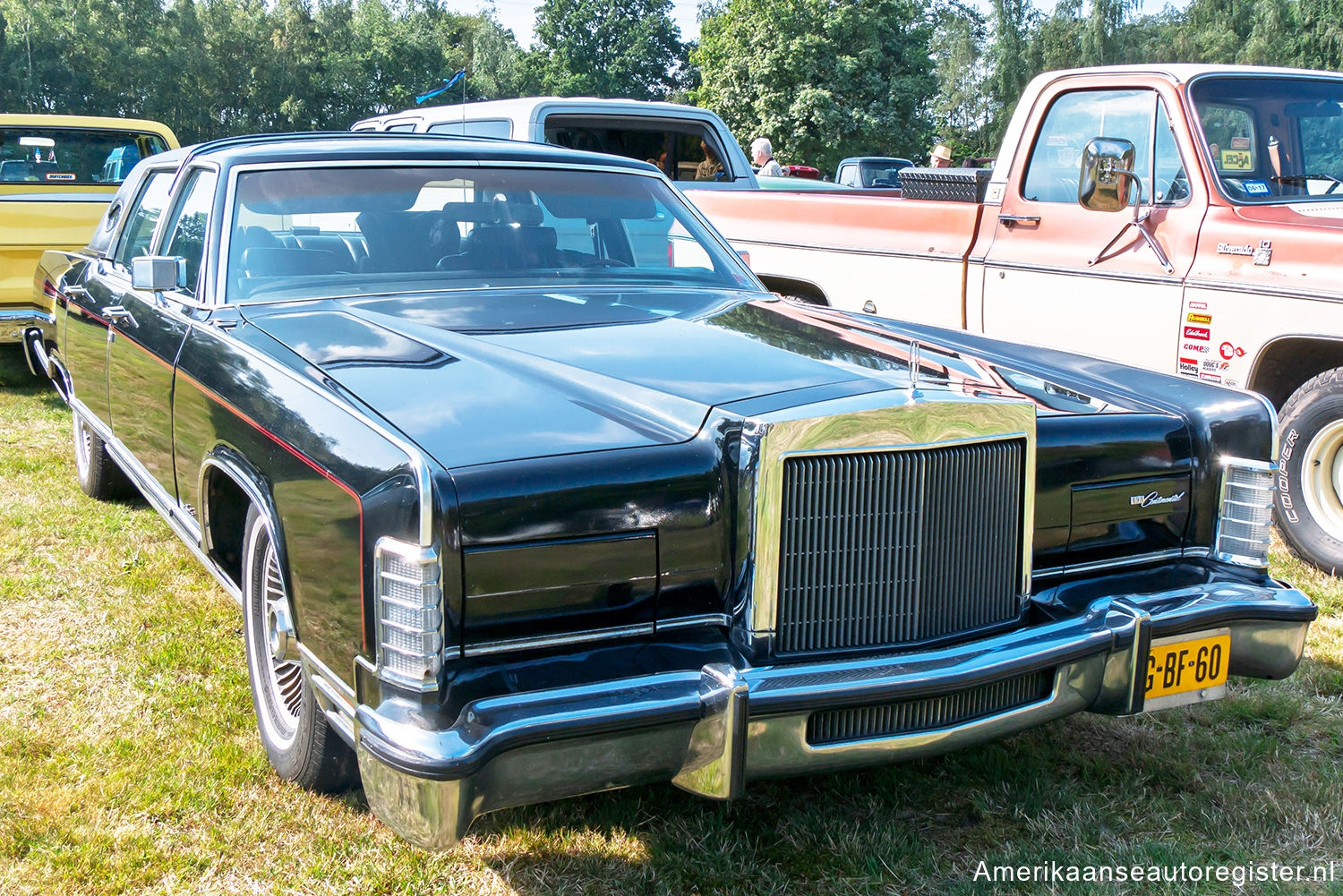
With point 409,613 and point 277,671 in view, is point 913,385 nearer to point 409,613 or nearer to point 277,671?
point 409,613

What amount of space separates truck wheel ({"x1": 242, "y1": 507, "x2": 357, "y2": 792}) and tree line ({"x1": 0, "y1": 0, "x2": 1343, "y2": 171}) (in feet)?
118

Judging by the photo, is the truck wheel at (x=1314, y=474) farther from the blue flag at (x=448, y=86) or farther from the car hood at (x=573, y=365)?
the blue flag at (x=448, y=86)

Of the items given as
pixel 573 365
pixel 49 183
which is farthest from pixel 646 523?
pixel 49 183

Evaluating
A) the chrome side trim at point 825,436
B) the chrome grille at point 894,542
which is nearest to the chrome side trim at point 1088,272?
the chrome grille at point 894,542

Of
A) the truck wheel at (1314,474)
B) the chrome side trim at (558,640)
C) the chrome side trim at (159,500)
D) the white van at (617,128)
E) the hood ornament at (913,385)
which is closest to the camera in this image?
the chrome side trim at (558,640)

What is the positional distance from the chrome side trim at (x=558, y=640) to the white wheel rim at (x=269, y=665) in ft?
2.63

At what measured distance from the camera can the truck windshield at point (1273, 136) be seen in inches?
190

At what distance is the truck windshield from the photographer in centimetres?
483

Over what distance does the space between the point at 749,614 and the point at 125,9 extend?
60.4m

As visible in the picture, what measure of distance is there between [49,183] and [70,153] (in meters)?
0.32

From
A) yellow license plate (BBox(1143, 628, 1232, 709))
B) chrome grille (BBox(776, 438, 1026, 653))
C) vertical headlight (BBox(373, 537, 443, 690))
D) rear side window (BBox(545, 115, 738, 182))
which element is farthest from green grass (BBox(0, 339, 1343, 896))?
rear side window (BBox(545, 115, 738, 182))

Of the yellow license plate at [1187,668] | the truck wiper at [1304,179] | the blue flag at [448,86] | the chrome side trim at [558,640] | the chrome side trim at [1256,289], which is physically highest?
the blue flag at [448,86]

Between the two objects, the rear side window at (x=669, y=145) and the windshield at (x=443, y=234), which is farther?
the rear side window at (x=669, y=145)

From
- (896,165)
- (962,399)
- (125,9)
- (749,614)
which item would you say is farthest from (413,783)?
(125,9)
